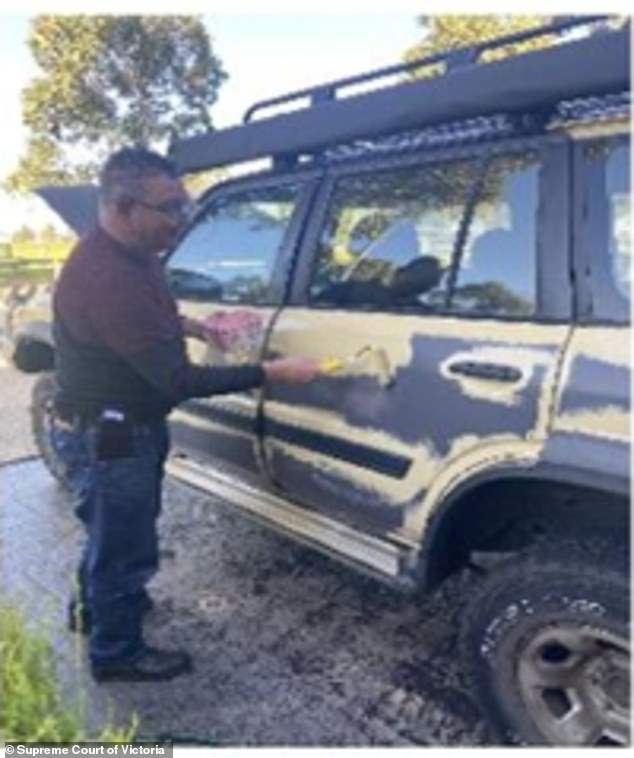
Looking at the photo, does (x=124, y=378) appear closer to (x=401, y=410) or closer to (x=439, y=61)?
(x=401, y=410)

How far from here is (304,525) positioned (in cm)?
304

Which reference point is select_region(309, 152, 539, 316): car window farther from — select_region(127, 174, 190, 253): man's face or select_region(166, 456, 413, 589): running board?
select_region(166, 456, 413, 589): running board

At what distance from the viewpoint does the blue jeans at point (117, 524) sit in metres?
2.74

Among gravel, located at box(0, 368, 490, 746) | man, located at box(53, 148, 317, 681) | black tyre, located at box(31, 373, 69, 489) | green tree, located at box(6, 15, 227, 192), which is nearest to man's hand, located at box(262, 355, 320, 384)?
man, located at box(53, 148, 317, 681)

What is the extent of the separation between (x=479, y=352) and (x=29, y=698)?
149cm

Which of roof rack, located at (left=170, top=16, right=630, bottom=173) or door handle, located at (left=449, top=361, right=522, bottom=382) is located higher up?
roof rack, located at (left=170, top=16, right=630, bottom=173)

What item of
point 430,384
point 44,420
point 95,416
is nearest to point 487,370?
point 430,384

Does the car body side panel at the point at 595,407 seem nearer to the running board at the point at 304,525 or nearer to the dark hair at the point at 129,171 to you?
the running board at the point at 304,525

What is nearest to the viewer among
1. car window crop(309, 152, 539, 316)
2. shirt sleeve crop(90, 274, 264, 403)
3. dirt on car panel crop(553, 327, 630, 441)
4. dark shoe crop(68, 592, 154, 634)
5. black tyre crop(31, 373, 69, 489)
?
dirt on car panel crop(553, 327, 630, 441)

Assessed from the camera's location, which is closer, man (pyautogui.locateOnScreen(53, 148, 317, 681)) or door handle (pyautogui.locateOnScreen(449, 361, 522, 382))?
door handle (pyautogui.locateOnScreen(449, 361, 522, 382))

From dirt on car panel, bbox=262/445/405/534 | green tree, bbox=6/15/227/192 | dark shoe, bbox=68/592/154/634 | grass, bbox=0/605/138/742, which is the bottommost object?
dark shoe, bbox=68/592/154/634

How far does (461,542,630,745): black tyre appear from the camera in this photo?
2.14 metres

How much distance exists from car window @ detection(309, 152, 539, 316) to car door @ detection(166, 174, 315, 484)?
0.24m

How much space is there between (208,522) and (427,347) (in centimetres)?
215
